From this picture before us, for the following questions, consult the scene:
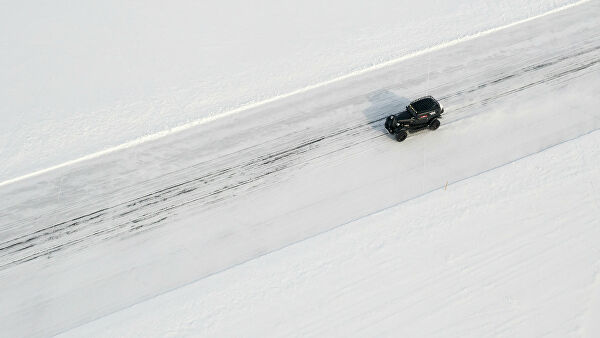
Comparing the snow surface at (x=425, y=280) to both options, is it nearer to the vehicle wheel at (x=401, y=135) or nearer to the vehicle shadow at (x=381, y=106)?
the vehicle wheel at (x=401, y=135)

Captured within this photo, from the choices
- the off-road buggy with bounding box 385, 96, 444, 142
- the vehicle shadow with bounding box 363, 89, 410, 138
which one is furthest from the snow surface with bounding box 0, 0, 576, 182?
the off-road buggy with bounding box 385, 96, 444, 142

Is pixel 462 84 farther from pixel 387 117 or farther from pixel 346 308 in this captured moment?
pixel 346 308

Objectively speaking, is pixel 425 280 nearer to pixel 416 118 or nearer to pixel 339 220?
pixel 339 220

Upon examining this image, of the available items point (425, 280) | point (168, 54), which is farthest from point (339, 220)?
point (168, 54)

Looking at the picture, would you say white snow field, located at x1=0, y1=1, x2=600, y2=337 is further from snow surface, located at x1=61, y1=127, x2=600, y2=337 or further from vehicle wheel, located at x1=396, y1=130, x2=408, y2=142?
vehicle wheel, located at x1=396, y1=130, x2=408, y2=142

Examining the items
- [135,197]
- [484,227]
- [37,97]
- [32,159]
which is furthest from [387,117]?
[37,97]
